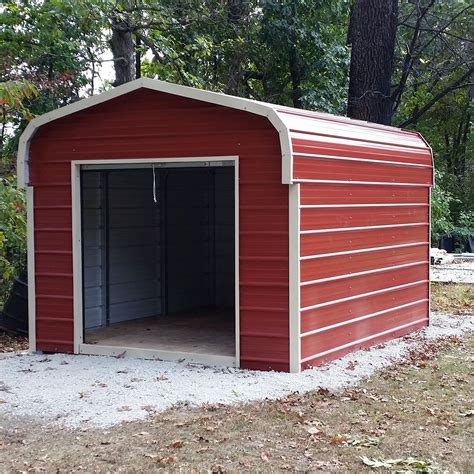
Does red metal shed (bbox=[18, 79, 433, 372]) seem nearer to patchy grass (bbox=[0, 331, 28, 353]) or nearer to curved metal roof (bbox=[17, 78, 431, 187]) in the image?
curved metal roof (bbox=[17, 78, 431, 187])

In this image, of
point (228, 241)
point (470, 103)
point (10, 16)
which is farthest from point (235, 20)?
point (470, 103)

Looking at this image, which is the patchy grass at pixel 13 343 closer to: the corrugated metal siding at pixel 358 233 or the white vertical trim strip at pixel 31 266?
the white vertical trim strip at pixel 31 266

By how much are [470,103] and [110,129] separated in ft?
77.2

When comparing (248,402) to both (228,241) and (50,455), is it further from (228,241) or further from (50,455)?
(228,241)

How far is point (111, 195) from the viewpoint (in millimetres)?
10203

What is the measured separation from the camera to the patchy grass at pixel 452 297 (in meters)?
12.9

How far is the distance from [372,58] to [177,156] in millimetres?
6651

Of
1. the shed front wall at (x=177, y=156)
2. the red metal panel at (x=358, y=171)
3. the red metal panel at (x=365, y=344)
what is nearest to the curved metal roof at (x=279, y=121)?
the shed front wall at (x=177, y=156)

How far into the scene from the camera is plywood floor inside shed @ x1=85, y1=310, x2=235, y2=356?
8.54m

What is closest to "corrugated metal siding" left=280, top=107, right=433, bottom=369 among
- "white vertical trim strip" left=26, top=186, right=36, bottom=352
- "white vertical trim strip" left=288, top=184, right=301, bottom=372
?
"white vertical trim strip" left=288, top=184, right=301, bottom=372

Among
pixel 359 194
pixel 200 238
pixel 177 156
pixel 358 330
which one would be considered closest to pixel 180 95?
pixel 177 156

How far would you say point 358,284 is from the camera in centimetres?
880

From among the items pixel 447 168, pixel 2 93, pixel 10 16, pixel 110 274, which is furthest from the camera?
pixel 447 168

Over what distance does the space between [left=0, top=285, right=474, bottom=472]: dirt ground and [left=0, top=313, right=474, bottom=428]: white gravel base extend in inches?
9.1
